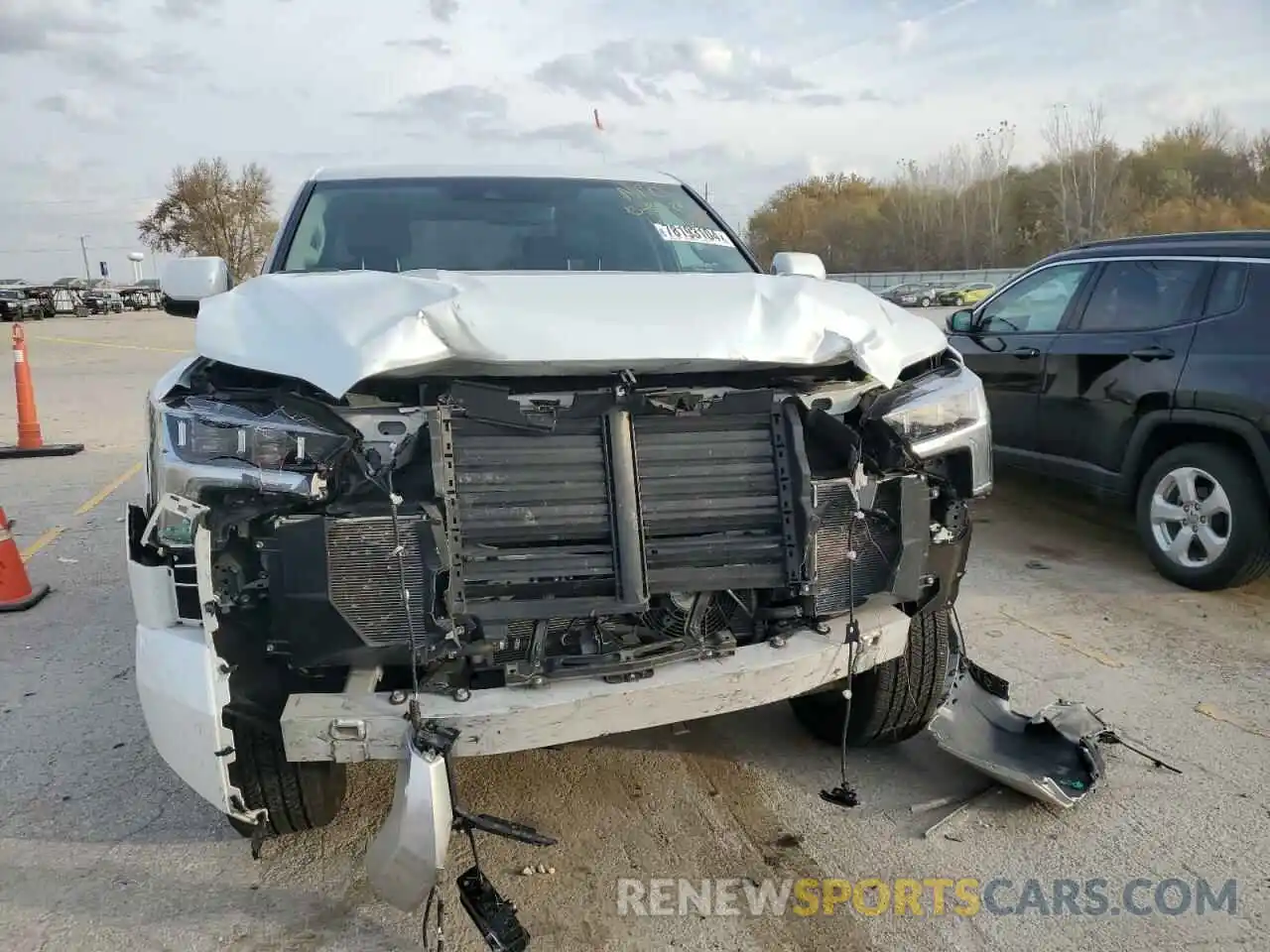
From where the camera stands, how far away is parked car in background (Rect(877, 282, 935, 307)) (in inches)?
1641

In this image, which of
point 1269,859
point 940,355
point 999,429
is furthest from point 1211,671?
point 999,429

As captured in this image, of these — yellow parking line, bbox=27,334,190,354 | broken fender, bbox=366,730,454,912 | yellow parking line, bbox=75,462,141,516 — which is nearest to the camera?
broken fender, bbox=366,730,454,912

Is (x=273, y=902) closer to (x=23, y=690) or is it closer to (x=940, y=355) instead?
(x=23, y=690)

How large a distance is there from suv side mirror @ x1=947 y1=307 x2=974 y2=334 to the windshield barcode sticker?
2.85m

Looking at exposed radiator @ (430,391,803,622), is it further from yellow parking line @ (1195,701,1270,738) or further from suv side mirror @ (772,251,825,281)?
yellow parking line @ (1195,701,1270,738)

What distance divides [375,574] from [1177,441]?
4.49 metres

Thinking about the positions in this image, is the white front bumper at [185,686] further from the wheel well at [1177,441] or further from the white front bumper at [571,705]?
the wheel well at [1177,441]

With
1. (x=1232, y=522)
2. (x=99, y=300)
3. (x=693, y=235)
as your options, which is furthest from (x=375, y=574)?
(x=99, y=300)

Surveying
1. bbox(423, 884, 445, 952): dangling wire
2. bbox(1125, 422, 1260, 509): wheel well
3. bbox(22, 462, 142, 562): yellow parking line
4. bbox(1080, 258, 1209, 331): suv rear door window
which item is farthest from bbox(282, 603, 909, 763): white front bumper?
bbox(22, 462, 142, 562): yellow parking line

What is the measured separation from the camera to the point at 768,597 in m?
2.61

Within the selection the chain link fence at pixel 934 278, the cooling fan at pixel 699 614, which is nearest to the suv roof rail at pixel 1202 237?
the cooling fan at pixel 699 614

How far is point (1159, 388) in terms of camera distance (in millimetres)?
5074

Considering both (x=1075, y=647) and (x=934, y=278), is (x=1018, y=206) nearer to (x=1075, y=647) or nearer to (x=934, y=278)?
A: (x=934, y=278)

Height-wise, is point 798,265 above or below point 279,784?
above
